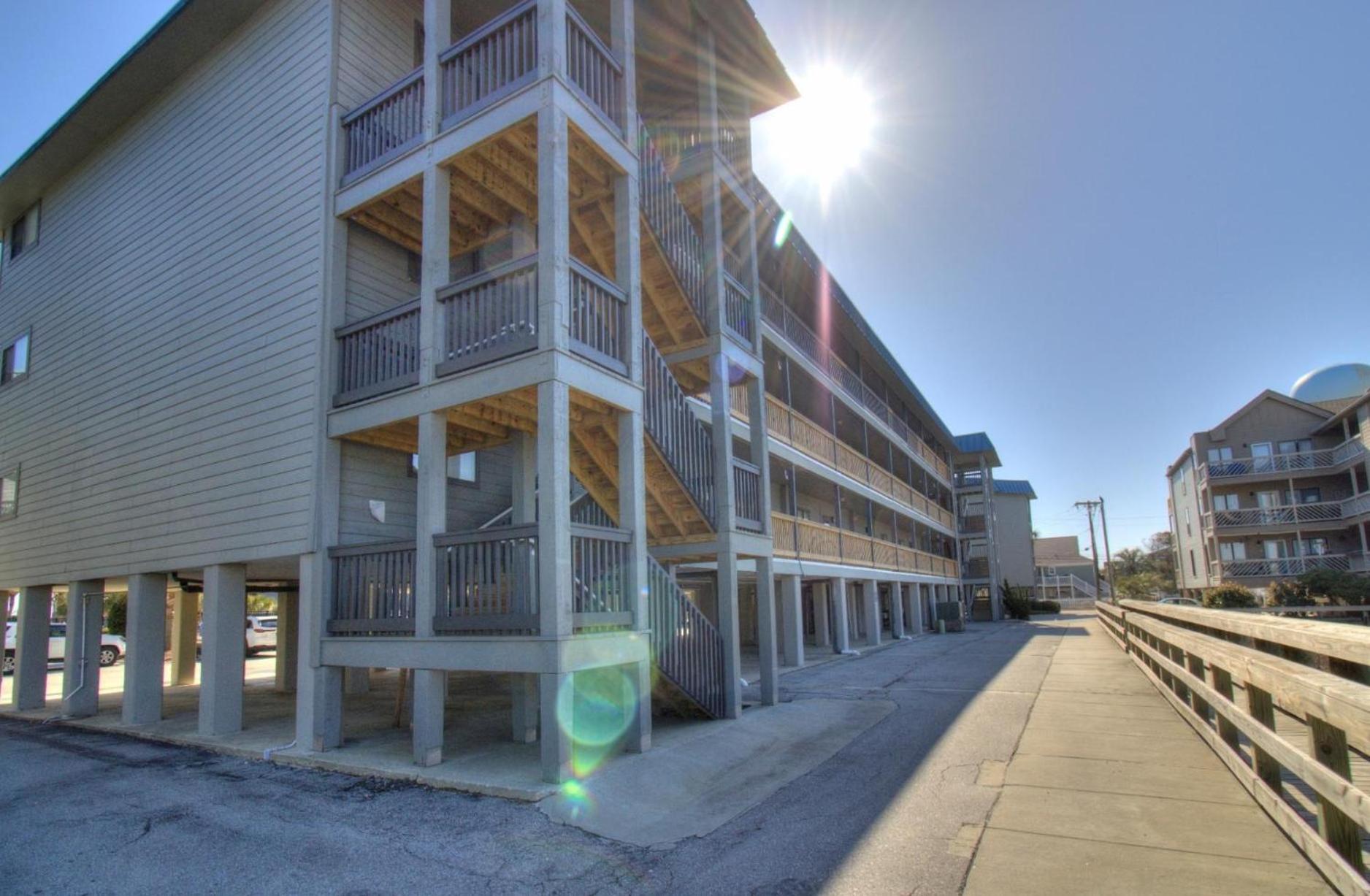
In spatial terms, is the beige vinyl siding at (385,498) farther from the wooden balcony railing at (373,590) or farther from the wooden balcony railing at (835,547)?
the wooden balcony railing at (835,547)

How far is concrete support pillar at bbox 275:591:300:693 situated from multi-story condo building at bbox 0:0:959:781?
3.6 inches

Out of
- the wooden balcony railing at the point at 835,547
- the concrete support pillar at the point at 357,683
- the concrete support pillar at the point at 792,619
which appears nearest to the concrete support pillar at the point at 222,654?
the concrete support pillar at the point at 357,683

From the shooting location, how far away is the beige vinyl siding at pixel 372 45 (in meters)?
10.3

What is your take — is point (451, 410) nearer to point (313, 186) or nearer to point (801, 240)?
point (313, 186)

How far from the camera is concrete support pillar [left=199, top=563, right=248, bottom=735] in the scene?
10.1m

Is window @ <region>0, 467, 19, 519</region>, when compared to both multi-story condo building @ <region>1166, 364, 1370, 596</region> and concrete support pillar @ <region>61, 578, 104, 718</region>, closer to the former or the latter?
concrete support pillar @ <region>61, 578, 104, 718</region>

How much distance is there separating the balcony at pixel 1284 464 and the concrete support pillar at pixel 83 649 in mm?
48547

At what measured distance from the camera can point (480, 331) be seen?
8.31 metres

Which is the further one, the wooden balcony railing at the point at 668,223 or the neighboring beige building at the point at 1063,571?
the neighboring beige building at the point at 1063,571

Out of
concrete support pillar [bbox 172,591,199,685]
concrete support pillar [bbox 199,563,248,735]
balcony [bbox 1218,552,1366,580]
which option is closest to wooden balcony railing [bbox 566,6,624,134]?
concrete support pillar [bbox 199,563,248,735]

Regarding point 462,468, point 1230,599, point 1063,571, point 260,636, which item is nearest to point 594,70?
point 462,468

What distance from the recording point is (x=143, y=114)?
1345 cm

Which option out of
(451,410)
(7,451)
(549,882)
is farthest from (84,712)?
(549,882)

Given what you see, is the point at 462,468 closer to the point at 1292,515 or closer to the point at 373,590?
the point at 373,590
